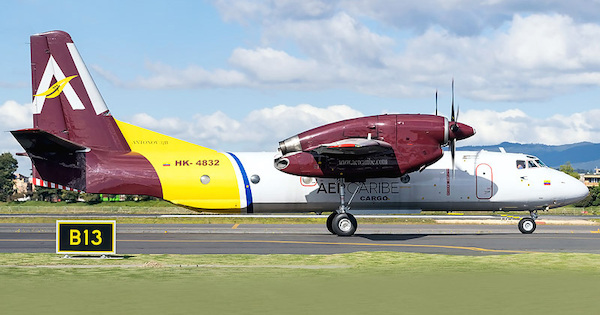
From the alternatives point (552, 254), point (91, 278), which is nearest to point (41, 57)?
point (91, 278)

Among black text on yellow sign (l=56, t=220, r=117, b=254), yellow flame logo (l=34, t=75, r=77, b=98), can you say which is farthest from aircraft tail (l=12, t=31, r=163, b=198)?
black text on yellow sign (l=56, t=220, r=117, b=254)

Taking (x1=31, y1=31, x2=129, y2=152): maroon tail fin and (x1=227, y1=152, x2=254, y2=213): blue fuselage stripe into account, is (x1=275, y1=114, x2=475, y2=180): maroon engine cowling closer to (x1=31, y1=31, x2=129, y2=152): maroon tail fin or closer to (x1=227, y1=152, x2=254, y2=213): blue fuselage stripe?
(x1=227, y1=152, x2=254, y2=213): blue fuselage stripe

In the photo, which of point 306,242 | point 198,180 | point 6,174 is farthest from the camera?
point 6,174

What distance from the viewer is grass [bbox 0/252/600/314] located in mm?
12617

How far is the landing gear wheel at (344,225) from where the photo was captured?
30106mm

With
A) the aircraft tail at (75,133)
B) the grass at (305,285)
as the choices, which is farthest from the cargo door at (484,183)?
the aircraft tail at (75,133)

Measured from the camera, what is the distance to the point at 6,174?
144 m

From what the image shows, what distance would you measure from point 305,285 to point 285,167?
14167 mm

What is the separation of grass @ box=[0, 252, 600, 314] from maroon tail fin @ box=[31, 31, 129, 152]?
1138cm

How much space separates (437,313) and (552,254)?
11.2 metres

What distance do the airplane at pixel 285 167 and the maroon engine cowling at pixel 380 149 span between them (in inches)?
1.7

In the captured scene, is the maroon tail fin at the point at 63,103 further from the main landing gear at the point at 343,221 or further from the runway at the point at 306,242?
the main landing gear at the point at 343,221

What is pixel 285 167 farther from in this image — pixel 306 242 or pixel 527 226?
pixel 527 226

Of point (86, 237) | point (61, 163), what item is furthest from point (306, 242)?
point (61, 163)
